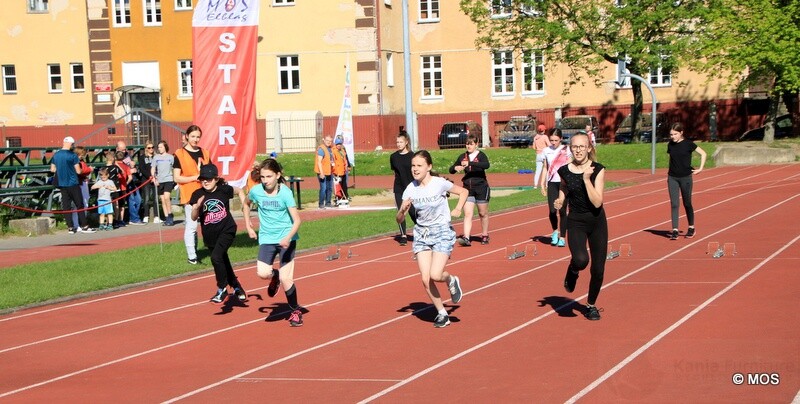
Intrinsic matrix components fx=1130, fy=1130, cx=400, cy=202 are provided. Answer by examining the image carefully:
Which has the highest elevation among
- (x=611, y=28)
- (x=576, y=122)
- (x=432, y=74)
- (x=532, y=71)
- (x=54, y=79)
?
(x=611, y=28)

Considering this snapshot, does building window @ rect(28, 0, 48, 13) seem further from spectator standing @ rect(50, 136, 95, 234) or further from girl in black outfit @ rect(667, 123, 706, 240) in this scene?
girl in black outfit @ rect(667, 123, 706, 240)

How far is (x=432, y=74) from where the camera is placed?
201 ft


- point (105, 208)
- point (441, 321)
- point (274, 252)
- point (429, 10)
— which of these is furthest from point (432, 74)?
point (441, 321)

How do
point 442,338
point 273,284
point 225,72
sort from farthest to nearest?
point 225,72 → point 273,284 → point 442,338

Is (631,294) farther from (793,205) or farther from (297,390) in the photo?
(793,205)

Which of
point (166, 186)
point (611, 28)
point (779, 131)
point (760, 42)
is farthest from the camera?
point (779, 131)

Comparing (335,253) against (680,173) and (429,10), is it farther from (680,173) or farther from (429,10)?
(429,10)

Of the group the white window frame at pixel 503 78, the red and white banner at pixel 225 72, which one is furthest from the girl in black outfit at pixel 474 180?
the white window frame at pixel 503 78

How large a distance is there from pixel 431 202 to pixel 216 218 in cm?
315

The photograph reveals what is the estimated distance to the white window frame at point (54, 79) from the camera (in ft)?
194

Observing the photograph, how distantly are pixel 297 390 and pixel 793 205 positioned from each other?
58.1 feet

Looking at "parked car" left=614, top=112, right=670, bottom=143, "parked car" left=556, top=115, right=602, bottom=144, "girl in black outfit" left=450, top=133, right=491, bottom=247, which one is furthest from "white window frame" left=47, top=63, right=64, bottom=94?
"girl in black outfit" left=450, top=133, right=491, bottom=247

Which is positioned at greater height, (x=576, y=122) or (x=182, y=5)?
(x=182, y=5)

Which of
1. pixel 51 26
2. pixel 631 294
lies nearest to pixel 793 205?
pixel 631 294
